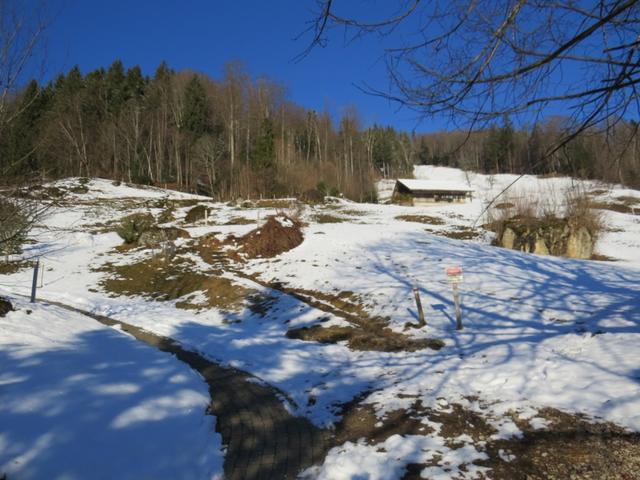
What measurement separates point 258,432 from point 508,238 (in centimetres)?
1776

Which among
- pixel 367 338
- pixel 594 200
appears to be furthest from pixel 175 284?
pixel 594 200

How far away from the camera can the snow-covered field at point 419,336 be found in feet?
13.5

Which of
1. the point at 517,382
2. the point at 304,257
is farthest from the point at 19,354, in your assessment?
the point at 304,257

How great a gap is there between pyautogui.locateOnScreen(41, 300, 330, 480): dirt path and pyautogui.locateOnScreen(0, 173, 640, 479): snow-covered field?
8.8 inches

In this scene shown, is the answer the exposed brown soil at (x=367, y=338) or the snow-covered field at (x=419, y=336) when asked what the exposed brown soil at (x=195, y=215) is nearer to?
the snow-covered field at (x=419, y=336)

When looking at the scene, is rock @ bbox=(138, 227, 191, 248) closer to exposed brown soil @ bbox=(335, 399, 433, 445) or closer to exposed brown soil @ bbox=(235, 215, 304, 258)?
exposed brown soil @ bbox=(235, 215, 304, 258)

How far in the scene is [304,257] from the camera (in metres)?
17.2

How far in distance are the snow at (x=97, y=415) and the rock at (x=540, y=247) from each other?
16742mm

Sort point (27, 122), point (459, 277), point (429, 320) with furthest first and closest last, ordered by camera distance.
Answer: point (429, 320)
point (459, 277)
point (27, 122)

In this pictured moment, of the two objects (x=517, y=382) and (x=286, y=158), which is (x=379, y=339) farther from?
(x=286, y=158)

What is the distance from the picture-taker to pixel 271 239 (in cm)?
1906

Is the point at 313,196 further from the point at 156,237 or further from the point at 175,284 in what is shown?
the point at 175,284

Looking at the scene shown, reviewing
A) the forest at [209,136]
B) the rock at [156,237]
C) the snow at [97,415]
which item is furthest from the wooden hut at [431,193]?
the snow at [97,415]

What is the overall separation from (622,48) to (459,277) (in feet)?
20.3
